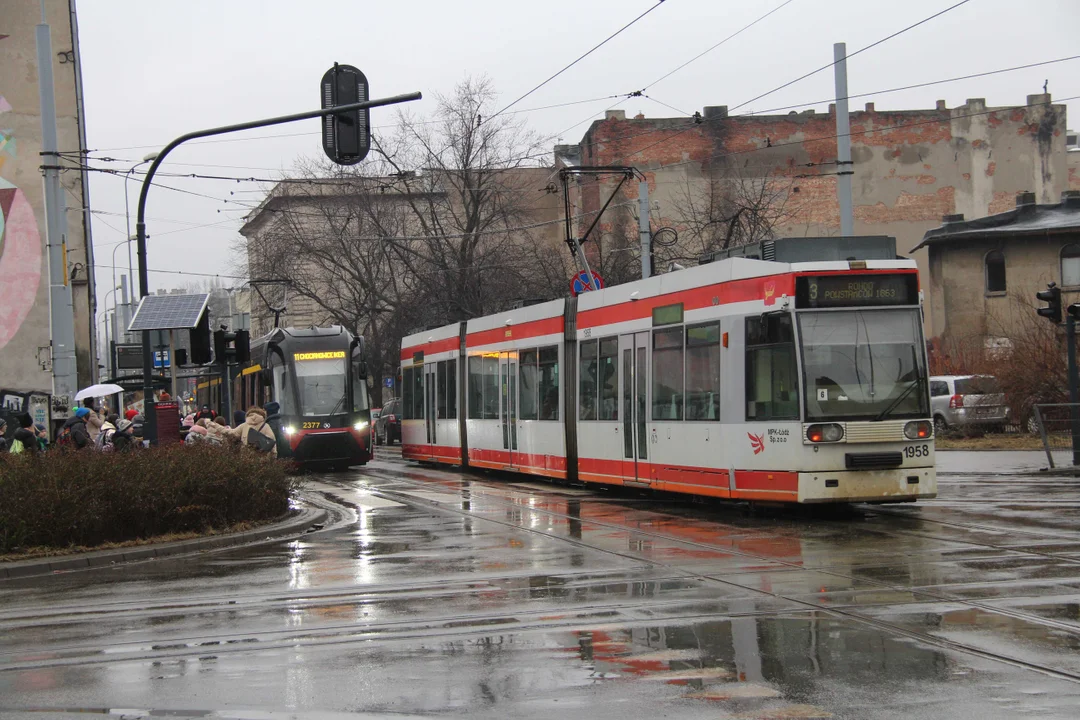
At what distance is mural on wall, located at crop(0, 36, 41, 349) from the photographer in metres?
44.2

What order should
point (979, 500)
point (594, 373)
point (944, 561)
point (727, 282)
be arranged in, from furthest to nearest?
point (594, 373) < point (979, 500) < point (727, 282) < point (944, 561)

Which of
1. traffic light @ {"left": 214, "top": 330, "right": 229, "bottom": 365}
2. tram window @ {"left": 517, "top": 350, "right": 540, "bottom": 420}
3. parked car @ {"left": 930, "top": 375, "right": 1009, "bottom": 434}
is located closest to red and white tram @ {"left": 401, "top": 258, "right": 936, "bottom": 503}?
tram window @ {"left": 517, "top": 350, "right": 540, "bottom": 420}

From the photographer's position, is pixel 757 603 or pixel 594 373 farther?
pixel 594 373

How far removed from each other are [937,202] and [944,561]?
54092 mm

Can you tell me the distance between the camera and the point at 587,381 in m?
21.6

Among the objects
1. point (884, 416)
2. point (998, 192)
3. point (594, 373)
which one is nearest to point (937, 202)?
point (998, 192)

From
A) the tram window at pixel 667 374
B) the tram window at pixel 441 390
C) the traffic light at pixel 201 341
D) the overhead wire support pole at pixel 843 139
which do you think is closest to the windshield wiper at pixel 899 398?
the tram window at pixel 667 374

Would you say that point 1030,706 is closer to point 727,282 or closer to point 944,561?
point 944,561

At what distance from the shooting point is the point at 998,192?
6241 cm

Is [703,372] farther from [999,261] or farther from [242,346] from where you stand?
[999,261]

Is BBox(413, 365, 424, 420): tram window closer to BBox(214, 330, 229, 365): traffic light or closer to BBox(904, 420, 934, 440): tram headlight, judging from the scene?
BBox(214, 330, 229, 365): traffic light

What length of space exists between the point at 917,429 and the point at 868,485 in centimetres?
92

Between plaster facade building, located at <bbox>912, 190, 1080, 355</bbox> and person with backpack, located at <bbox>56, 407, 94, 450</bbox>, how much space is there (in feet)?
116

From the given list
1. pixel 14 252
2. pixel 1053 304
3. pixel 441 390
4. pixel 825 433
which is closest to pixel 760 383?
pixel 825 433
